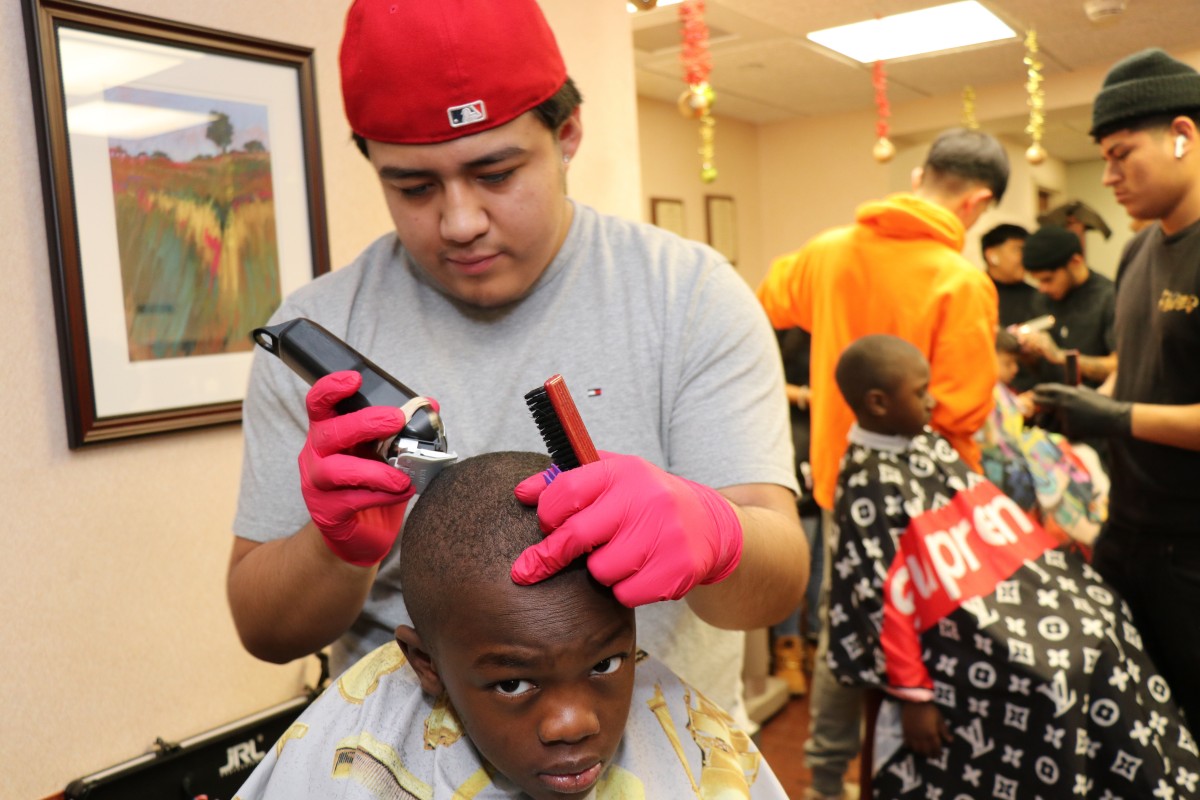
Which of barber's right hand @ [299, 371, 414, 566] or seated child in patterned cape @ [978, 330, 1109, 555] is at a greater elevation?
barber's right hand @ [299, 371, 414, 566]

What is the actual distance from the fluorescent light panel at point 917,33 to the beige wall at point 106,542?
3574mm

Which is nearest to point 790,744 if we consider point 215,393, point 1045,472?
point 1045,472

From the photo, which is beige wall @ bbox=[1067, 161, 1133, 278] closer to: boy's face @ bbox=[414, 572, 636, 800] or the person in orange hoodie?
the person in orange hoodie

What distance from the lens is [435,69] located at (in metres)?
1.01

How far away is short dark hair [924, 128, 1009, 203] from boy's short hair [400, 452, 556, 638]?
93.0 inches

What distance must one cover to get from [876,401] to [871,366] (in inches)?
3.7

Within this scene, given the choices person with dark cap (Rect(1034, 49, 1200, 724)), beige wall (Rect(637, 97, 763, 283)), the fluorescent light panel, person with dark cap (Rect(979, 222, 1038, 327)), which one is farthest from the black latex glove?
beige wall (Rect(637, 97, 763, 283))

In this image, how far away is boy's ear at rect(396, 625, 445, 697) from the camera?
949 mm

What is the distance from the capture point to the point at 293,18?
197 cm

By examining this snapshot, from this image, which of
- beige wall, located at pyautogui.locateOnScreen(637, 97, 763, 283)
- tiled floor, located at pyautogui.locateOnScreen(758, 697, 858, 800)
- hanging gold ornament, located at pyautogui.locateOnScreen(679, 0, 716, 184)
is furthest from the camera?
beige wall, located at pyautogui.locateOnScreen(637, 97, 763, 283)

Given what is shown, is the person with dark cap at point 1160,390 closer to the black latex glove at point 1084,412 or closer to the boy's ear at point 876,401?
the black latex glove at point 1084,412

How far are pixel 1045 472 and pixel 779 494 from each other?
2236mm

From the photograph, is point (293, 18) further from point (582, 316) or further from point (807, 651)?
point (807, 651)

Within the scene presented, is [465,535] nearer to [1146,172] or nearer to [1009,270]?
[1146,172]
